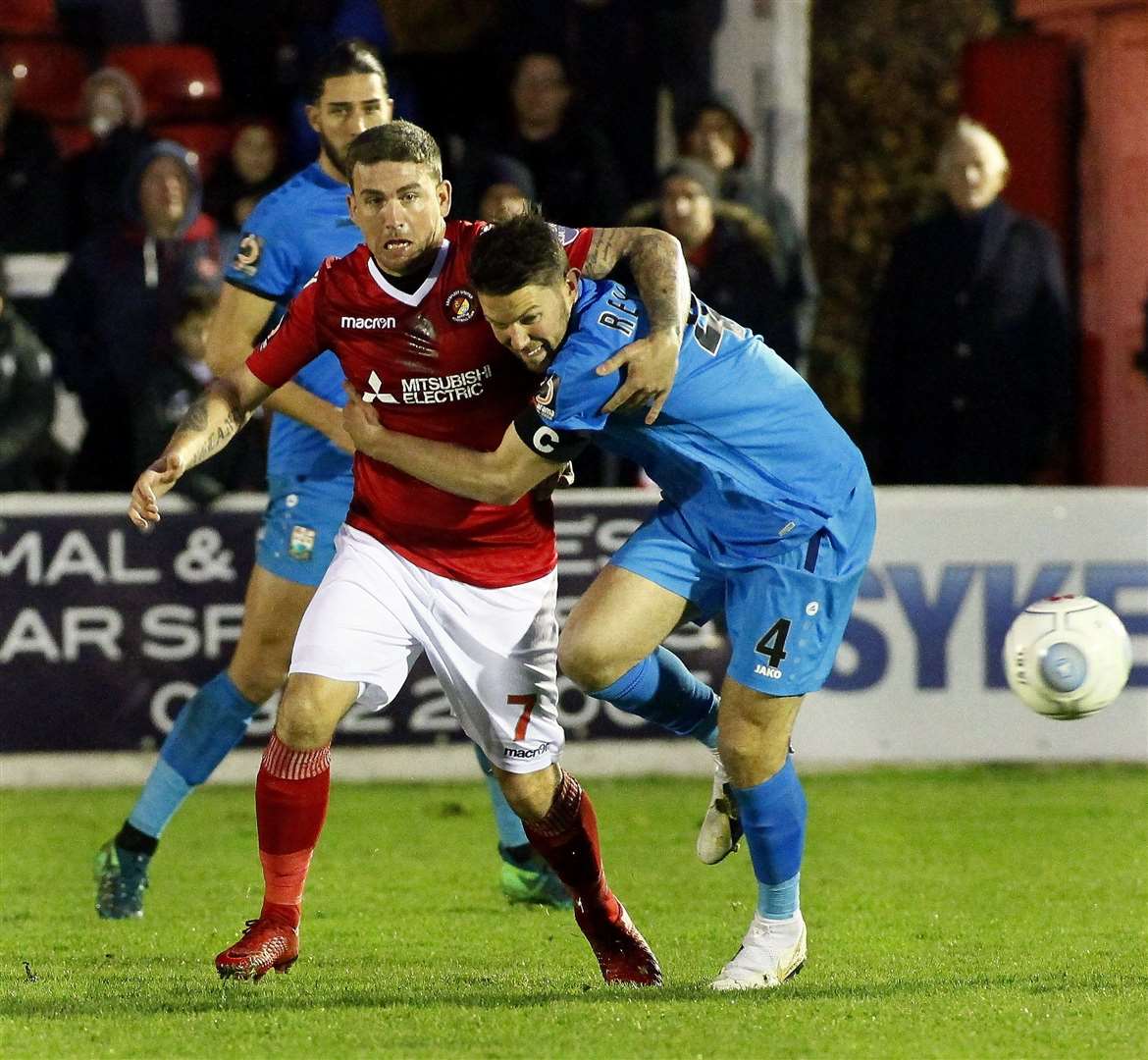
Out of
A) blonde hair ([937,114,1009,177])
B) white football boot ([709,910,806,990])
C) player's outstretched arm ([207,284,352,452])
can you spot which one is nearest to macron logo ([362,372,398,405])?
player's outstretched arm ([207,284,352,452])

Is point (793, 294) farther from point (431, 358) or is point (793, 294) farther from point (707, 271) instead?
point (431, 358)

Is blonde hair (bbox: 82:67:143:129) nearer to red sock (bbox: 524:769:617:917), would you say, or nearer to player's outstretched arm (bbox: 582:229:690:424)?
player's outstretched arm (bbox: 582:229:690:424)

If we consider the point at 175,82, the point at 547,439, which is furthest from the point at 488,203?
the point at 547,439

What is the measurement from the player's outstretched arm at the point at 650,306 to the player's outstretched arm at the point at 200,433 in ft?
3.31

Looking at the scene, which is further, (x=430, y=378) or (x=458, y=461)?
(x=430, y=378)

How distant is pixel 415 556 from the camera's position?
596cm

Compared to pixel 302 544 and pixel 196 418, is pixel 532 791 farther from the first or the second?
pixel 302 544

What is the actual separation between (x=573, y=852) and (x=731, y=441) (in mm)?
1145

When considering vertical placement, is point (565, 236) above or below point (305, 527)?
above

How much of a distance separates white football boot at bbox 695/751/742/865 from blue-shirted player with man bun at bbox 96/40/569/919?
1.04 meters

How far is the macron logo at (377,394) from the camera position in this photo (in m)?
5.90

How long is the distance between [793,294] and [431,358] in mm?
5622

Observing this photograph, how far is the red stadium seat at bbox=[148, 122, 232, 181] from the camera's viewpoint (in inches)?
495

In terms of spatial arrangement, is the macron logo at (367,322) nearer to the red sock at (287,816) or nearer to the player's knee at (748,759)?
the red sock at (287,816)
